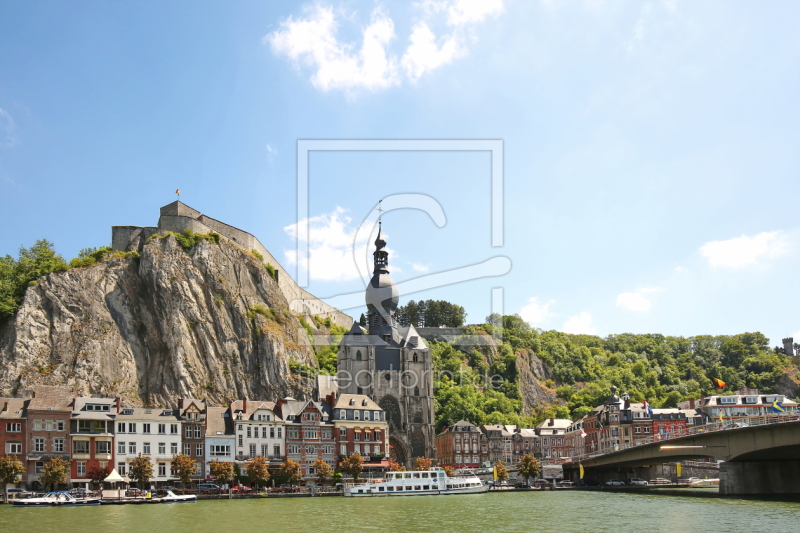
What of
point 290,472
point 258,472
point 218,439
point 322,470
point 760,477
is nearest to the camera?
point 760,477

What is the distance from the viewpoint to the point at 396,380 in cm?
10725

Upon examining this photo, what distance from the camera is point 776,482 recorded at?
59.1 meters

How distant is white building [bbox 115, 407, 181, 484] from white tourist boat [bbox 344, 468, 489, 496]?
Answer: 16.7 m

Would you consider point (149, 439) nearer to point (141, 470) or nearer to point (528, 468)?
point (141, 470)

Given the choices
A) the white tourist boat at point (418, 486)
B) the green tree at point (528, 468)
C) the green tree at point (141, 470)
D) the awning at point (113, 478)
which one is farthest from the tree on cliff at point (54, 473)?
the green tree at point (528, 468)

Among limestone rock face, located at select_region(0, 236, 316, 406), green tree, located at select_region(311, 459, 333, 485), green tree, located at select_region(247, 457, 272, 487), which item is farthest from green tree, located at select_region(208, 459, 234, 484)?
limestone rock face, located at select_region(0, 236, 316, 406)

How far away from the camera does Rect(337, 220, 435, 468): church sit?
340ft

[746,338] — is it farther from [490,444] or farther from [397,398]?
[397,398]

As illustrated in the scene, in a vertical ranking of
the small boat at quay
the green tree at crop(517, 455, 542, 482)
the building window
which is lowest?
the green tree at crop(517, 455, 542, 482)

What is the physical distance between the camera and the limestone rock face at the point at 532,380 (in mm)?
146625

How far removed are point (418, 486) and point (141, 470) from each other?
24.4m

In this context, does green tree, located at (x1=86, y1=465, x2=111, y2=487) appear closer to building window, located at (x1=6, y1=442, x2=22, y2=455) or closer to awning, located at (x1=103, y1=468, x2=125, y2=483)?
awning, located at (x1=103, y1=468, x2=125, y2=483)

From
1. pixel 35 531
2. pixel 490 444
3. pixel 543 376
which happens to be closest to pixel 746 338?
pixel 543 376

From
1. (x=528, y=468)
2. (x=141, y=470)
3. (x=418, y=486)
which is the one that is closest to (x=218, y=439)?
(x=141, y=470)
